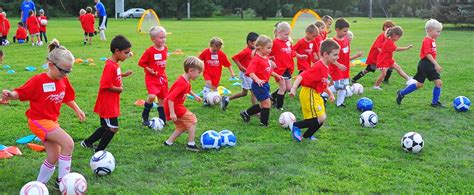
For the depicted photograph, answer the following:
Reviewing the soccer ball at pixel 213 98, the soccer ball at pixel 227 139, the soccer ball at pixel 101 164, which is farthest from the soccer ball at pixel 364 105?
the soccer ball at pixel 101 164

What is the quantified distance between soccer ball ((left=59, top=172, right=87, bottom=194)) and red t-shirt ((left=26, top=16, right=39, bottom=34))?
19.8 m

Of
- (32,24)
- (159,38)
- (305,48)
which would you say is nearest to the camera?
(159,38)

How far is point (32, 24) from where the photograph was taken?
74.9ft

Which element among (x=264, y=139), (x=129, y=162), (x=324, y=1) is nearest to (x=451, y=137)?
(x=264, y=139)

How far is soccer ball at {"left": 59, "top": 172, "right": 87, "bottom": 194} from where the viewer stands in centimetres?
484

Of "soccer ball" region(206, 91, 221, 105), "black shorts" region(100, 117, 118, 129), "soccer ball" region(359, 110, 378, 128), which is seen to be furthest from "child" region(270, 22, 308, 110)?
"black shorts" region(100, 117, 118, 129)

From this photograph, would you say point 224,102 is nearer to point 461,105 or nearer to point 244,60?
point 244,60

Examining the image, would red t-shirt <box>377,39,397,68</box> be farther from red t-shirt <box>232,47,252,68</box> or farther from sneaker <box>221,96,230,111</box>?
sneaker <box>221,96,230,111</box>

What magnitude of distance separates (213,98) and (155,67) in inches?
70.8

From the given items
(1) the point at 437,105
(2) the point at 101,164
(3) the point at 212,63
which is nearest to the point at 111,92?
(2) the point at 101,164

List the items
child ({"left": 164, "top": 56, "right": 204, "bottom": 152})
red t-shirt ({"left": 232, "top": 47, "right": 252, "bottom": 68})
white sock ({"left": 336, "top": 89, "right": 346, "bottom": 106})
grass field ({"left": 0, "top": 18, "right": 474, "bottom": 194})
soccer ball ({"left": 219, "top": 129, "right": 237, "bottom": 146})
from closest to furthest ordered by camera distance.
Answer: grass field ({"left": 0, "top": 18, "right": 474, "bottom": 194}) < child ({"left": 164, "top": 56, "right": 204, "bottom": 152}) < soccer ball ({"left": 219, "top": 129, "right": 237, "bottom": 146}) < red t-shirt ({"left": 232, "top": 47, "right": 252, "bottom": 68}) < white sock ({"left": 336, "top": 89, "right": 346, "bottom": 106})

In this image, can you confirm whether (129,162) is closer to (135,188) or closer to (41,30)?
(135,188)

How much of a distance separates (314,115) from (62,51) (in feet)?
12.1

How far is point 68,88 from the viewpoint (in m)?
5.46
